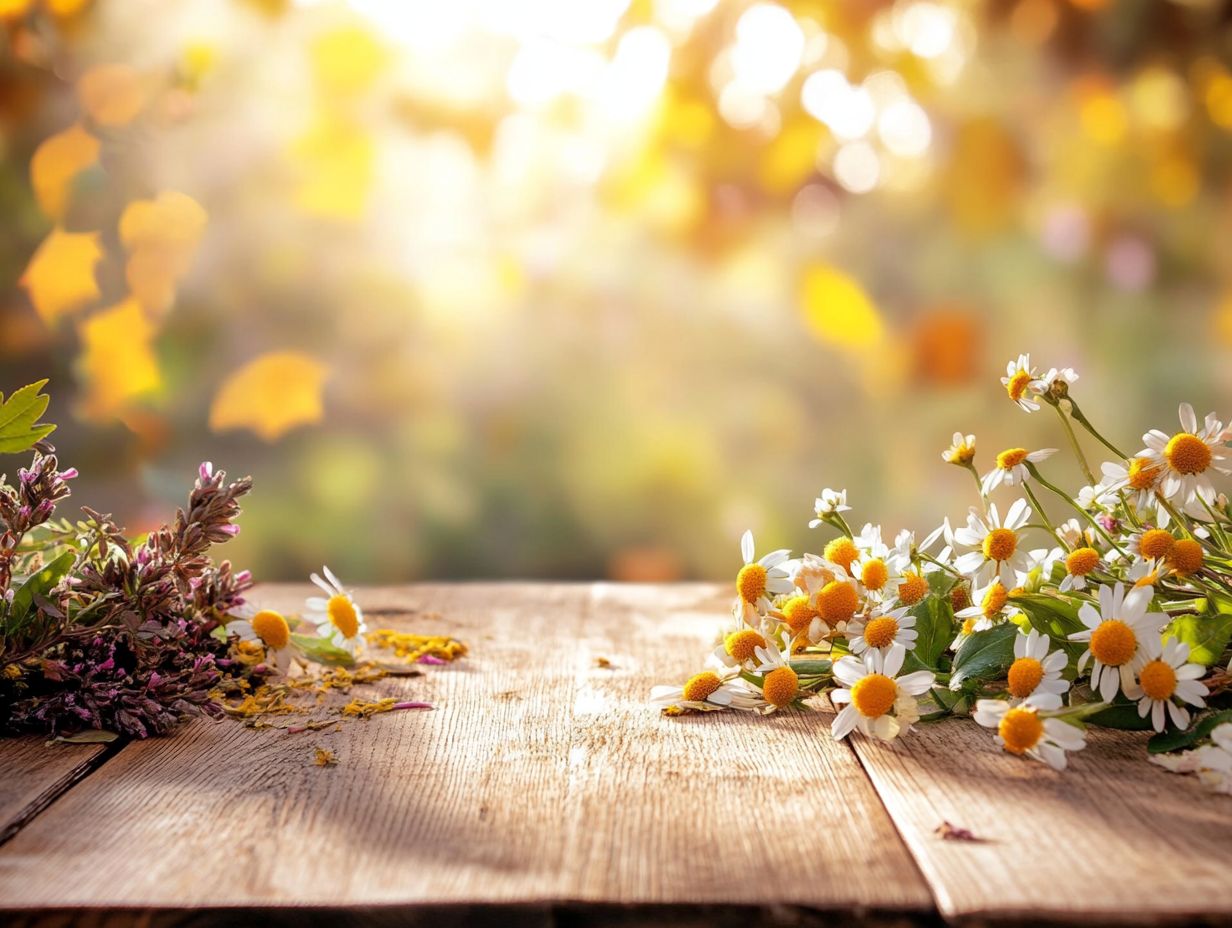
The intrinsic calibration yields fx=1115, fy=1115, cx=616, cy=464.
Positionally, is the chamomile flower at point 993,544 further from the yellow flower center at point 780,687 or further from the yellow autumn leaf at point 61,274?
the yellow autumn leaf at point 61,274

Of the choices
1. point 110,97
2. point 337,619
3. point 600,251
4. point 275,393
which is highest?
point 110,97

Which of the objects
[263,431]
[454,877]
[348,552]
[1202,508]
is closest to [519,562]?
[348,552]

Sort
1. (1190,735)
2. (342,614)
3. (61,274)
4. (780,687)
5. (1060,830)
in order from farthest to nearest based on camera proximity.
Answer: (61,274) → (342,614) → (780,687) → (1190,735) → (1060,830)

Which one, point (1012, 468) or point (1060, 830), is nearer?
point (1060, 830)

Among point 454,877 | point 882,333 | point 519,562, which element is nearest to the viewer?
point 454,877

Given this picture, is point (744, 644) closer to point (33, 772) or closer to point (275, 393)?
point (33, 772)

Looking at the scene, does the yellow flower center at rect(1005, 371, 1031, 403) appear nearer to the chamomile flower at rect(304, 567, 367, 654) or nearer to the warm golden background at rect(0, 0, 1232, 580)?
the chamomile flower at rect(304, 567, 367, 654)

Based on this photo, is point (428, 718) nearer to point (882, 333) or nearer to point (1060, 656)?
point (1060, 656)

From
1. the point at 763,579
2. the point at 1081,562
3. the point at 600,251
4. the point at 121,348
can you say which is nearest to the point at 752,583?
the point at 763,579
